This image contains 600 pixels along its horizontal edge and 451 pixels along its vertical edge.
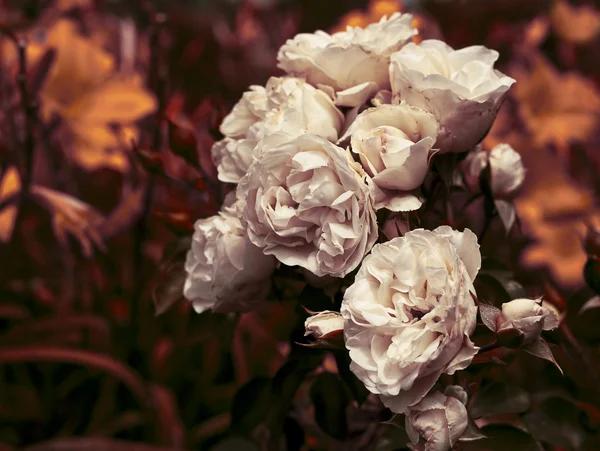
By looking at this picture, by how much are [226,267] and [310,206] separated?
8 cm

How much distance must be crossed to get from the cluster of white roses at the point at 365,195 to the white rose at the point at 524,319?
0.9 inches

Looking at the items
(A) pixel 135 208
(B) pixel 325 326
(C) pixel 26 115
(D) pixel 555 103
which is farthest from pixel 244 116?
(D) pixel 555 103

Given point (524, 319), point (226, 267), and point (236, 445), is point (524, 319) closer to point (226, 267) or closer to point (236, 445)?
point (226, 267)

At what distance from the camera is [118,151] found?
1.10 m

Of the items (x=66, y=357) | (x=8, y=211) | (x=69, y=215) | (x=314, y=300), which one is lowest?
(x=66, y=357)

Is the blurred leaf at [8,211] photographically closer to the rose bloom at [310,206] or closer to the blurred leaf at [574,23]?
the rose bloom at [310,206]

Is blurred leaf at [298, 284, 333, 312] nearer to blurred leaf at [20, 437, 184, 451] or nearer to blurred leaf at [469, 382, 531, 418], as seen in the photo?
blurred leaf at [469, 382, 531, 418]

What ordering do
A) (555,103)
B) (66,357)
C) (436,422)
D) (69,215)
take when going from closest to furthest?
(436,422) < (69,215) < (66,357) < (555,103)

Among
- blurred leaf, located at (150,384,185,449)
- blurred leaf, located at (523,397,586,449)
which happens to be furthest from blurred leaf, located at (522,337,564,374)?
blurred leaf, located at (150,384,185,449)

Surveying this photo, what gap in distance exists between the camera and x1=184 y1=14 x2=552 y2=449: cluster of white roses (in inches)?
14.2

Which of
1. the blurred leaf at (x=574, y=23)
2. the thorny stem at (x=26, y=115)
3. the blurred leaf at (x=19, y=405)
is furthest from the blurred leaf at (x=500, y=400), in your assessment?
the blurred leaf at (x=574, y=23)

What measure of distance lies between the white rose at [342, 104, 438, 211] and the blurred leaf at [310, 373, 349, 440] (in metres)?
0.20

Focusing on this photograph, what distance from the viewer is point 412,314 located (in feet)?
1.24

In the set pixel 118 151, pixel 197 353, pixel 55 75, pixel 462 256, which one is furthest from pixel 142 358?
pixel 462 256
